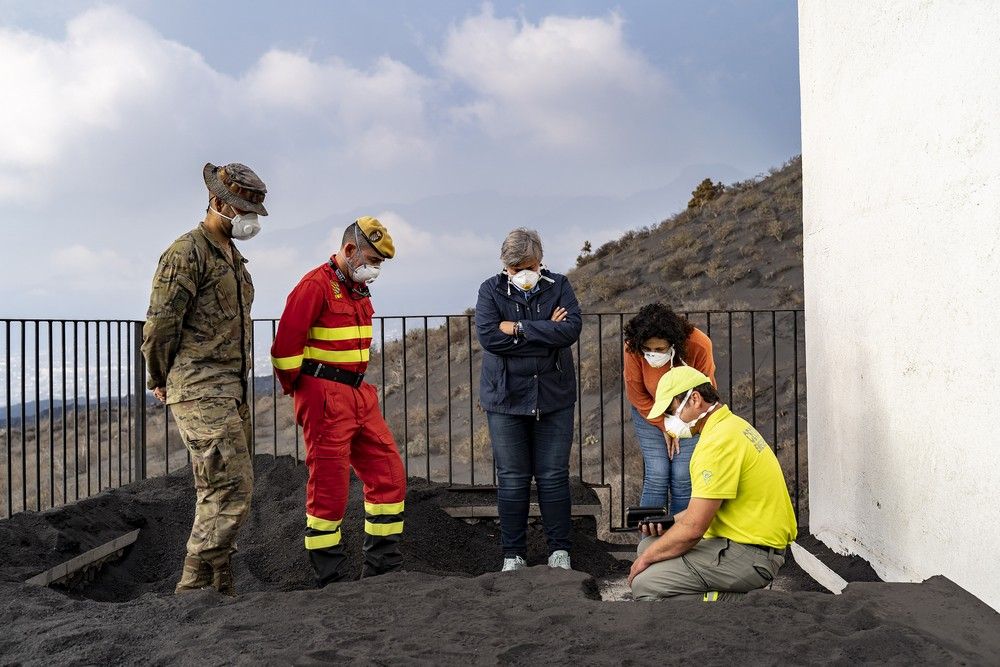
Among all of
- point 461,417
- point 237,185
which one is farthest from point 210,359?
point 461,417

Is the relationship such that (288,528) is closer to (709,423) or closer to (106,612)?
(106,612)

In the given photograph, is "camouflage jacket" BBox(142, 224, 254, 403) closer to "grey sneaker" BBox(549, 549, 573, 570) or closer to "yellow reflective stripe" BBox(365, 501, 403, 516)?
"yellow reflective stripe" BBox(365, 501, 403, 516)

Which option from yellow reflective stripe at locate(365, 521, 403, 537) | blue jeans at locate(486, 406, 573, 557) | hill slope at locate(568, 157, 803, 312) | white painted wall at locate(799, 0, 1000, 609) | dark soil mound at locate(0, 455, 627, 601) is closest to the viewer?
white painted wall at locate(799, 0, 1000, 609)

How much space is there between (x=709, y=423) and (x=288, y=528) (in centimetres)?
395

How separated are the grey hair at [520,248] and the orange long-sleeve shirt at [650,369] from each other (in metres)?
0.89

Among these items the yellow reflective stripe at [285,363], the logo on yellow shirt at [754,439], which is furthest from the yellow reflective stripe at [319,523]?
the logo on yellow shirt at [754,439]

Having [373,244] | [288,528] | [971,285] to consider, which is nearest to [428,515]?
[288,528]

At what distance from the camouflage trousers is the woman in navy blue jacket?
5.27 ft

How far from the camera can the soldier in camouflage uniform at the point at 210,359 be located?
14.2 ft

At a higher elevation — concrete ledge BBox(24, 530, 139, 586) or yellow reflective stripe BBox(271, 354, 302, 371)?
yellow reflective stripe BBox(271, 354, 302, 371)

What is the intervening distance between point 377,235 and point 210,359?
1.17 m

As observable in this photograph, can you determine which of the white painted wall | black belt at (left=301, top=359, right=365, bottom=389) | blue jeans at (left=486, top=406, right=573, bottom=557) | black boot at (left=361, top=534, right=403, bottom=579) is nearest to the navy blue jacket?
blue jeans at (left=486, top=406, right=573, bottom=557)

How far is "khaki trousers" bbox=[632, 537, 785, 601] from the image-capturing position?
4.02 meters

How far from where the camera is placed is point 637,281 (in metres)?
28.9
